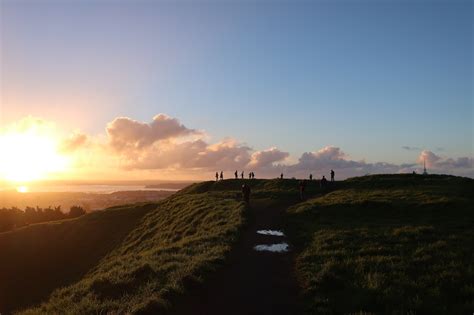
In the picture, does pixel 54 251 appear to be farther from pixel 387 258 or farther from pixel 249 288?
pixel 387 258

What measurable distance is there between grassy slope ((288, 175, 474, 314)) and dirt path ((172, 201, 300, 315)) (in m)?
0.75

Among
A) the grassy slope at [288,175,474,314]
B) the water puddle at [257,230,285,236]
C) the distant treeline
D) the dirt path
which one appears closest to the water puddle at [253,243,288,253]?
the dirt path

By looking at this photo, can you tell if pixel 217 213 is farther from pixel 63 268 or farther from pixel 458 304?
pixel 458 304

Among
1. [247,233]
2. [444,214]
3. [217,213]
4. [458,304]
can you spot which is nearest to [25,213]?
[217,213]

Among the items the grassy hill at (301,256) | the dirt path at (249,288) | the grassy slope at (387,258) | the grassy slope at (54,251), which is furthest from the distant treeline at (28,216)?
the dirt path at (249,288)

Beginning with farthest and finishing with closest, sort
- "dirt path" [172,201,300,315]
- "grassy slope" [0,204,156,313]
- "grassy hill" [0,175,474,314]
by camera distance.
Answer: "grassy slope" [0,204,156,313] → "grassy hill" [0,175,474,314] → "dirt path" [172,201,300,315]

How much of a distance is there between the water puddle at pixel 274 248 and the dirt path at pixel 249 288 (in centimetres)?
44

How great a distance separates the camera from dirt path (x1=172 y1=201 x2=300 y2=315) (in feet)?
44.5

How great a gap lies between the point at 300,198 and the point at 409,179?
2119cm

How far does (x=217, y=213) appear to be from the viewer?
121 feet

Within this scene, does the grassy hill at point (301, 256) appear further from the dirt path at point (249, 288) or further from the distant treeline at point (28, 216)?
the distant treeline at point (28, 216)

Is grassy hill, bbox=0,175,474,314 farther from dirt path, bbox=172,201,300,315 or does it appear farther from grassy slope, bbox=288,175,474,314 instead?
dirt path, bbox=172,201,300,315

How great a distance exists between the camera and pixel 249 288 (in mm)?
15484

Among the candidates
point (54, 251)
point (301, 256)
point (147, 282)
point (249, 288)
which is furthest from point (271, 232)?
point (54, 251)
